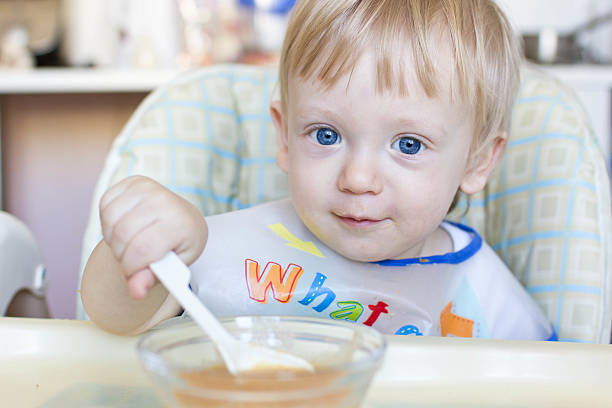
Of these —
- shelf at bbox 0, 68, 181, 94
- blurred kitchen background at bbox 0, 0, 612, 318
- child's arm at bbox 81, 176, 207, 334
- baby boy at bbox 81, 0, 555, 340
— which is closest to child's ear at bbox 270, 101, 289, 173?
baby boy at bbox 81, 0, 555, 340

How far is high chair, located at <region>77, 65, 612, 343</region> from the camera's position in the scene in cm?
93

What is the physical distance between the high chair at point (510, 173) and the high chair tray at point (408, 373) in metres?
0.37

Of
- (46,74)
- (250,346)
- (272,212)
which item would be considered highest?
(250,346)

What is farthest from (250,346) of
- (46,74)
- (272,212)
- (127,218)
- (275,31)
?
(275,31)

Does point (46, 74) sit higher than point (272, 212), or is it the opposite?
point (272, 212)

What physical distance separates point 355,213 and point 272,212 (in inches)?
7.6

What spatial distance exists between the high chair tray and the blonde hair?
0.32m

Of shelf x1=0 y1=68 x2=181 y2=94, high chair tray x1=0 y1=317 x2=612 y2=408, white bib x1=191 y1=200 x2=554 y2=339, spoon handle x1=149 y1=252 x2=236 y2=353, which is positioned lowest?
shelf x1=0 y1=68 x2=181 y2=94

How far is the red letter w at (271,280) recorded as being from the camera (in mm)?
831

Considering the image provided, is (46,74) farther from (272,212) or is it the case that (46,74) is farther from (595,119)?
(595,119)

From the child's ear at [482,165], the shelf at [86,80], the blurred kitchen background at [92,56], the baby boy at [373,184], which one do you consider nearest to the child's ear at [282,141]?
the baby boy at [373,184]

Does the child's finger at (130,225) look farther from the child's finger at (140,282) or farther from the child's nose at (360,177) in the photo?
the child's nose at (360,177)

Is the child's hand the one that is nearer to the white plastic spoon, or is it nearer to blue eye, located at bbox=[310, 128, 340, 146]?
the white plastic spoon

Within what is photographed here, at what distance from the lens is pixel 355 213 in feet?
2.52
